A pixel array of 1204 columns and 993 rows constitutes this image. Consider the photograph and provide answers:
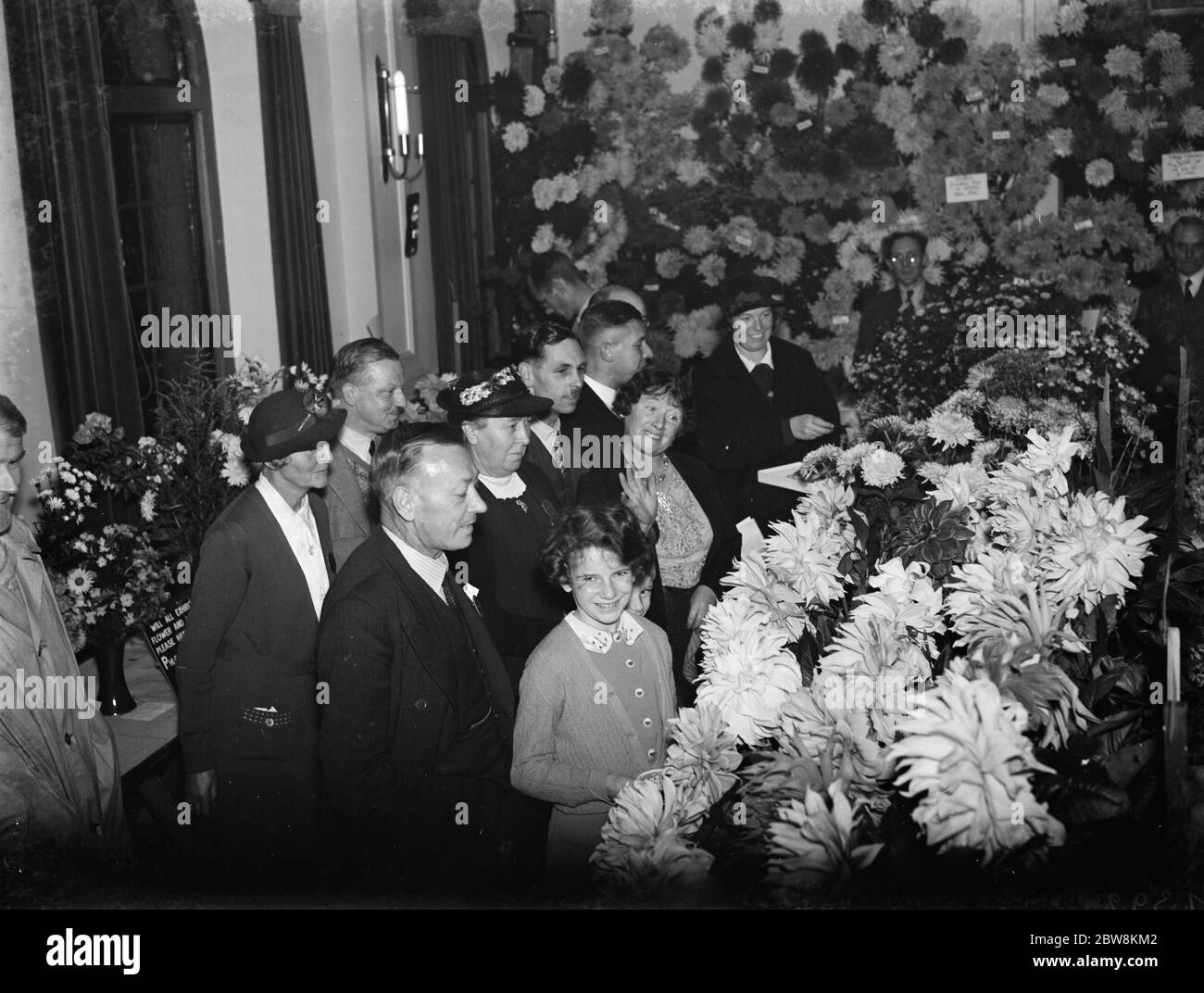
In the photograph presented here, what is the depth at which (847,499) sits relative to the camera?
83.5 inches

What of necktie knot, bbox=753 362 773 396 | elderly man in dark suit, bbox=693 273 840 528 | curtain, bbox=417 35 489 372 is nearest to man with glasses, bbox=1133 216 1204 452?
elderly man in dark suit, bbox=693 273 840 528

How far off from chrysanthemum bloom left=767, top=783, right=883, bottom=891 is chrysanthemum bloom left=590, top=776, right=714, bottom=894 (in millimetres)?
168

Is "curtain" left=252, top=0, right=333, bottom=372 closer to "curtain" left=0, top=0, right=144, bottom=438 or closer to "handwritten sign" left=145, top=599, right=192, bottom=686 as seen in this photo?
"curtain" left=0, top=0, right=144, bottom=438

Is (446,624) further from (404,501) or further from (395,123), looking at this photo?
(395,123)

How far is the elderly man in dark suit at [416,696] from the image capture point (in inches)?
90.0

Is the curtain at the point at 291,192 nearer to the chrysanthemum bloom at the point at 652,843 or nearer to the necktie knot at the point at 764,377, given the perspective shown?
the necktie knot at the point at 764,377

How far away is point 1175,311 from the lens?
540 centimetres

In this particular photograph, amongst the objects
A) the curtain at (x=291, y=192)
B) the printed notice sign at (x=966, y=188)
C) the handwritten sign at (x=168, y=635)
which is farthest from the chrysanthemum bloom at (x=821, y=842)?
the printed notice sign at (x=966, y=188)

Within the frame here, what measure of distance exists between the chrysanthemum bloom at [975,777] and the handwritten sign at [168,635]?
8.15ft

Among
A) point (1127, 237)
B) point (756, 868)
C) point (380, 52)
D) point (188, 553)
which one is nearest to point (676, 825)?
point (756, 868)

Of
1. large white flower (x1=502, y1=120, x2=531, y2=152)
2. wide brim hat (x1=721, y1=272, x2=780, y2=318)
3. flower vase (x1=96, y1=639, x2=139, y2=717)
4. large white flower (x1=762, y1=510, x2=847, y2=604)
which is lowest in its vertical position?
flower vase (x1=96, y1=639, x2=139, y2=717)

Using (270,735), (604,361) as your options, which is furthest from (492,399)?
(270,735)

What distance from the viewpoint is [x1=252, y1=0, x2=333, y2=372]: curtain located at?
4.93m

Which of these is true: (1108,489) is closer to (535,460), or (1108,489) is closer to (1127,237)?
(535,460)
